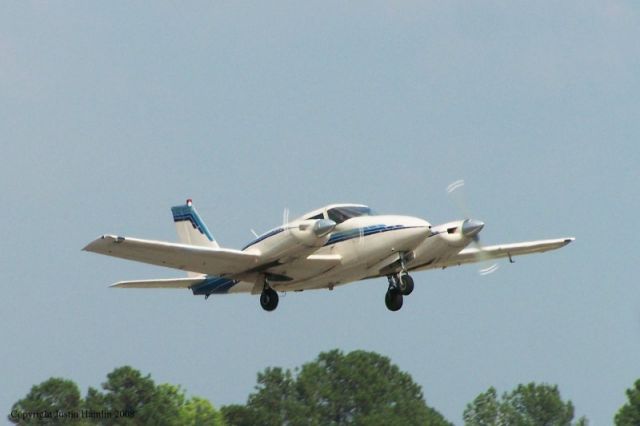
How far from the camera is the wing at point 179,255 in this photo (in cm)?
3494

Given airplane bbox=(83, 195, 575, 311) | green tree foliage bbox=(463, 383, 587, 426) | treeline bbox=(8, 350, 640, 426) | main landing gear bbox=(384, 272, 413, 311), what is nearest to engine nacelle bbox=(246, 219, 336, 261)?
airplane bbox=(83, 195, 575, 311)

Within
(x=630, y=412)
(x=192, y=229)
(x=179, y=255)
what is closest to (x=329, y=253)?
(x=179, y=255)

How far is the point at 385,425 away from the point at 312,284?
165 ft

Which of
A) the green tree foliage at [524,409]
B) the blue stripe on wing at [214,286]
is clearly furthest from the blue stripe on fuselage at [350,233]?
the green tree foliage at [524,409]

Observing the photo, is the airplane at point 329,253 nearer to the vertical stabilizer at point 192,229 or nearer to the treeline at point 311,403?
the vertical stabilizer at point 192,229

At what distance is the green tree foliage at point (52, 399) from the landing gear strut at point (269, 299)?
4799 centimetres

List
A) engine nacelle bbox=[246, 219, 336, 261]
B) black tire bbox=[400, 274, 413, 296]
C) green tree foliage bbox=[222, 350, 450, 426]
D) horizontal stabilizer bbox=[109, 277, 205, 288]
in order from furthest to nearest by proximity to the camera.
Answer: green tree foliage bbox=[222, 350, 450, 426]
horizontal stabilizer bbox=[109, 277, 205, 288]
black tire bbox=[400, 274, 413, 296]
engine nacelle bbox=[246, 219, 336, 261]

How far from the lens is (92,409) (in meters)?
84.2

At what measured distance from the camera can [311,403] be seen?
310 ft

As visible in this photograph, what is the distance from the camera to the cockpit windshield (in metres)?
38.2

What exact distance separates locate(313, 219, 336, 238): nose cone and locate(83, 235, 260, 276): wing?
7.65 feet

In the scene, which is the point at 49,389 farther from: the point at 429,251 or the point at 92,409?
the point at 429,251

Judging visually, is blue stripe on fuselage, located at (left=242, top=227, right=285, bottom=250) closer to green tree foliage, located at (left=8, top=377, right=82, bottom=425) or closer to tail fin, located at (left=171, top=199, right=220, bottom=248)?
tail fin, located at (left=171, top=199, right=220, bottom=248)

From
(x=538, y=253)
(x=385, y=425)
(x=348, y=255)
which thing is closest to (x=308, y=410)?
(x=385, y=425)
